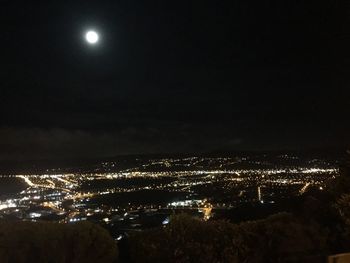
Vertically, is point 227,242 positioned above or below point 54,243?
below

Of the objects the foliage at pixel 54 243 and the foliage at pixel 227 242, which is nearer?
the foliage at pixel 54 243

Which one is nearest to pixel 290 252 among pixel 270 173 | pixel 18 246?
pixel 18 246

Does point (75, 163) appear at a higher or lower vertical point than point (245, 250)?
higher

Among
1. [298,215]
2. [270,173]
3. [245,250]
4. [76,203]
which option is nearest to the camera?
[245,250]

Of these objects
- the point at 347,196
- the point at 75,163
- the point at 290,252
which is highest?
the point at 75,163

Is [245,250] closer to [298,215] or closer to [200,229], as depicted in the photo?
[200,229]

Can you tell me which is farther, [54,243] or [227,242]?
[227,242]

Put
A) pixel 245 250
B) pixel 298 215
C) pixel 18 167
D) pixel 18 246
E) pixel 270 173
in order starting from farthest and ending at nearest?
pixel 18 167, pixel 270 173, pixel 298 215, pixel 245 250, pixel 18 246

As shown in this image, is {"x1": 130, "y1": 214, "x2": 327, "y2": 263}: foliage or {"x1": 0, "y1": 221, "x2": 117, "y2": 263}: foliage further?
{"x1": 130, "y1": 214, "x2": 327, "y2": 263}: foliage
